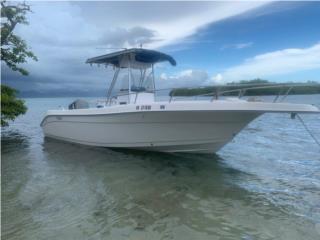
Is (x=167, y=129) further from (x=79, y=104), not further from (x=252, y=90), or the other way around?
(x=79, y=104)

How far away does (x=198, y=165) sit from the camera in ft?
26.0

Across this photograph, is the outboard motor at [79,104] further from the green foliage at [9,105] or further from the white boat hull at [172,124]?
the green foliage at [9,105]

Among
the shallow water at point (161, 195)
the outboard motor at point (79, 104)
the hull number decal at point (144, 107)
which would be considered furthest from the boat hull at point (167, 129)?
the outboard motor at point (79, 104)

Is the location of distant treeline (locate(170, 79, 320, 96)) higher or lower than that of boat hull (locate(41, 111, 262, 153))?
higher

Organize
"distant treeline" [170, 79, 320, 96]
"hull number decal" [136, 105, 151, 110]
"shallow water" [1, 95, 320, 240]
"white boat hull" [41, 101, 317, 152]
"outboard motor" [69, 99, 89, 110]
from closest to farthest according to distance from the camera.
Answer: "shallow water" [1, 95, 320, 240], "distant treeline" [170, 79, 320, 96], "white boat hull" [41, 101, 317, 152], "hull number decal" [136, 105, 151, 110], "outboard motor" [69, 99, 89, 110]

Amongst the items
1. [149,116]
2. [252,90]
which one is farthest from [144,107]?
[252,90]

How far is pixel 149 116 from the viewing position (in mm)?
7945

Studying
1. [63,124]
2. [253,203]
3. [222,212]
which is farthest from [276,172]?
[63,124]

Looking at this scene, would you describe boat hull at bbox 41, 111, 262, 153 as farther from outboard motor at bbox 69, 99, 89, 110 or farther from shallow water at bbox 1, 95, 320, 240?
outboard motor at bbox 69, 99, 89, 110

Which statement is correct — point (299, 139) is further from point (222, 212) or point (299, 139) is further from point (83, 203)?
point (83, 203)

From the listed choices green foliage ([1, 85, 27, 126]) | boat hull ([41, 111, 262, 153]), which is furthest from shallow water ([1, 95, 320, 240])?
green foliage ([1, 85, 27, 126])

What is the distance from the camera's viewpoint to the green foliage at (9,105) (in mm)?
11164

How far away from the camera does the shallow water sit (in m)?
4.27

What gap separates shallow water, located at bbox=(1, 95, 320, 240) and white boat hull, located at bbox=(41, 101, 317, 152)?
44 cm
